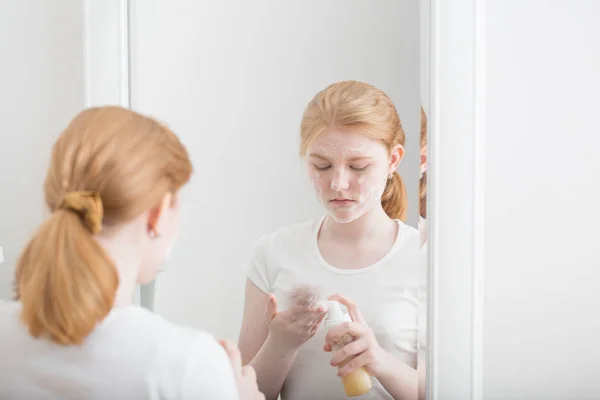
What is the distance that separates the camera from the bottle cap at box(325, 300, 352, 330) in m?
1.01

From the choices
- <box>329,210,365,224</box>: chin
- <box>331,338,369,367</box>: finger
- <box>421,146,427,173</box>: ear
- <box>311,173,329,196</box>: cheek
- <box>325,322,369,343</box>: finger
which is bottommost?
<box>331,338,369,367</box>: finger

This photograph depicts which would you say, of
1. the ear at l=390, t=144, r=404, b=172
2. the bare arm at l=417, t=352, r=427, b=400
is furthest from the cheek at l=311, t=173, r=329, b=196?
the bare arm at l=417, t=352, r=427, b=400

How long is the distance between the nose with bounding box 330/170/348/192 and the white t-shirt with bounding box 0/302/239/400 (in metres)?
0.35

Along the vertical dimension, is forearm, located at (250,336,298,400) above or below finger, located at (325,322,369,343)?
below

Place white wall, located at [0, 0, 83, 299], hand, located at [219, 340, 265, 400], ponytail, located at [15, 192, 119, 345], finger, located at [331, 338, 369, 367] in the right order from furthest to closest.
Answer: white wall, located at [0, 0, 83, 299]
finger, located at [331, 338, 369, 367]
hand, located at [219, 340, 265, 400]
ponytail, located at [15, 192, 119, 345]

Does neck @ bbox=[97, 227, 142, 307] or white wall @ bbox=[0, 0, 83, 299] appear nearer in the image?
neck @ bbox=[97, 227, 142, 307]

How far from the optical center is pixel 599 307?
1.12 meters

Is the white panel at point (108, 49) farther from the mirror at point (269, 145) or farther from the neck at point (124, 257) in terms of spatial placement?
the neck at point (124, 257)

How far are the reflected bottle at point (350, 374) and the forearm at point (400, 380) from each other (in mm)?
25

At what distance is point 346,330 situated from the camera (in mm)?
1007

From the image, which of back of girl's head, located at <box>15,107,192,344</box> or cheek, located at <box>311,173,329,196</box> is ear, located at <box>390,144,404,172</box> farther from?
back of girl's head, located at <box>15,107,192,344</box>

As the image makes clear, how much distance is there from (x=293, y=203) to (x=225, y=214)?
0.12 m

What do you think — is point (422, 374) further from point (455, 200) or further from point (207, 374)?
point (207, 374)

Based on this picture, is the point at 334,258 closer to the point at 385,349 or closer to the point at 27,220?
the point at 385,349
